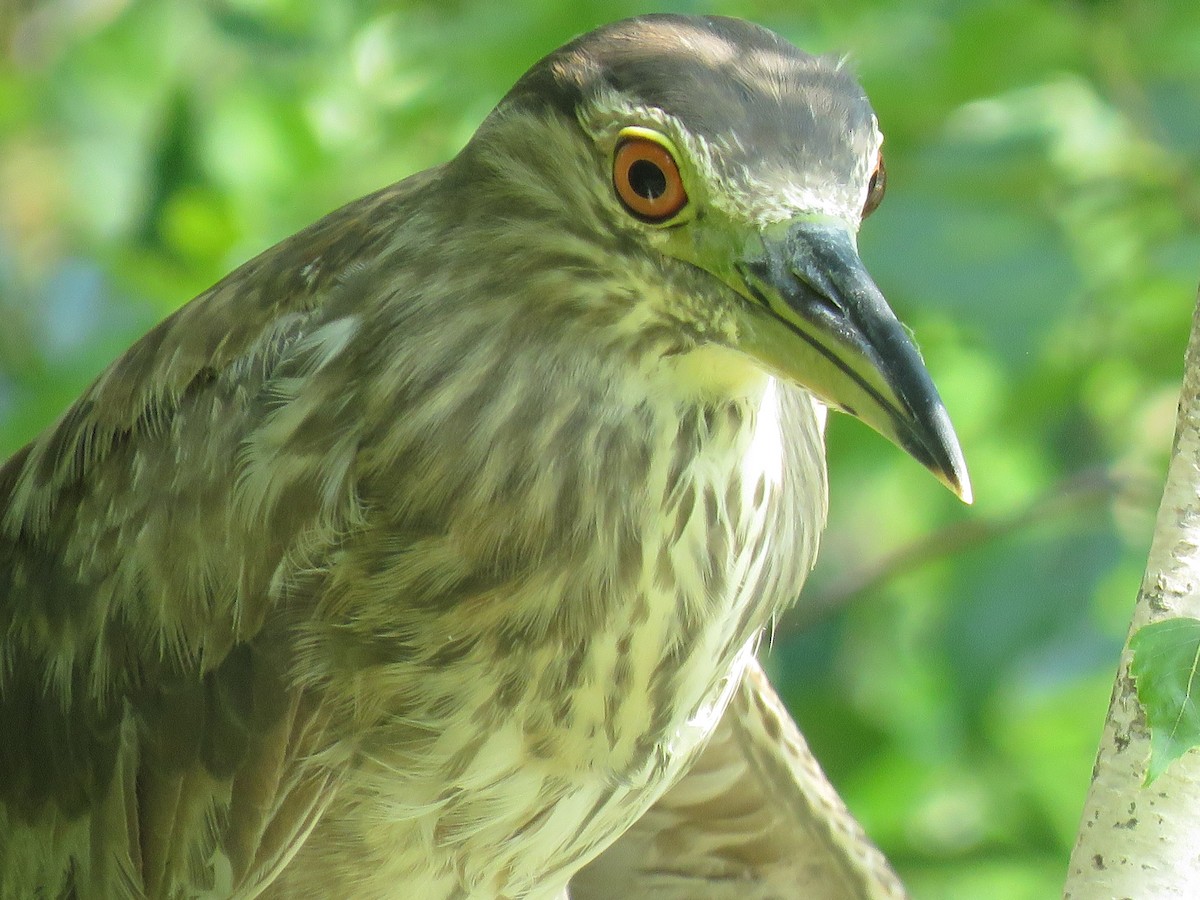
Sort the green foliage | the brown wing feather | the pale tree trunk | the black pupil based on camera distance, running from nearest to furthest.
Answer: the green foliage, the pale tree trunk, the black pupil, the brown wing feather

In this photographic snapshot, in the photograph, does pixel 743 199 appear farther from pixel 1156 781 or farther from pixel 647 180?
pixel 1156 781

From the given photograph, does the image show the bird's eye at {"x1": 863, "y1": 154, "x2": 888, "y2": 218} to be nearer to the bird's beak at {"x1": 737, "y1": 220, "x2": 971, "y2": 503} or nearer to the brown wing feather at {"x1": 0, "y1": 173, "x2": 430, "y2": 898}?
the bird's beak at {"x1": 737, "y1": 220, "x2": 971, "y2": 503}

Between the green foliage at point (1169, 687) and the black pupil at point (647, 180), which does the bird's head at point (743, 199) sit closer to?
the black pupil at point (647, 180)

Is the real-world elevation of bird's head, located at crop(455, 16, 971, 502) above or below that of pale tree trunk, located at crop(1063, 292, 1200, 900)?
above

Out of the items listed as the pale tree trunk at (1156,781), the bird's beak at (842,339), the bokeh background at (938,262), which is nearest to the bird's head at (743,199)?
the bird's beak at (842,339)

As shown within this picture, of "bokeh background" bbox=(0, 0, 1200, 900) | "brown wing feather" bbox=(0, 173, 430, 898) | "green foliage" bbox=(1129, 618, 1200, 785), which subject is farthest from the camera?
"bokeh background" bbox=(0, 0, 1200, 900)

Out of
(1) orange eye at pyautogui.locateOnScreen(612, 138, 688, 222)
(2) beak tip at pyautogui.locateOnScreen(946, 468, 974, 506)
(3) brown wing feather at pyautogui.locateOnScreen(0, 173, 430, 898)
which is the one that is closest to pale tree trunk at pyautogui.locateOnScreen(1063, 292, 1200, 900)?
(2) beak tip at pyautogui.locateOnScreen(946, 468, 974, 506)

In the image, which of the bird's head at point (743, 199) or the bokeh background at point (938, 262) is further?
the bokeh background at point (938, 262)

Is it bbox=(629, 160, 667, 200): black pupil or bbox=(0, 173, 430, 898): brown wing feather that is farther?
bbox=(0, 173, 430, 898): brown wing feather

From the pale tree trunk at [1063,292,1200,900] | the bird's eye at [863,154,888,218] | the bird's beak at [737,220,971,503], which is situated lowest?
the pale tree trunk at [1063,292,1200,900]
